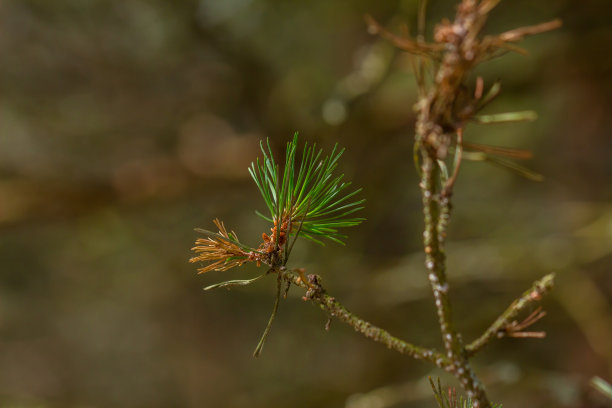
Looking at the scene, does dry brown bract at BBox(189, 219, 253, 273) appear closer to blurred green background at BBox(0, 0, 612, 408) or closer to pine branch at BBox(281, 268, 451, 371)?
pine branch at BBox(281, 268, 451, 371)

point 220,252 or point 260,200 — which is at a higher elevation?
point 260,200

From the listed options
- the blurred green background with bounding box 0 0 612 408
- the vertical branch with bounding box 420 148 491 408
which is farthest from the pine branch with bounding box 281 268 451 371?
the blurred green background with bounding box 0 0 612 408

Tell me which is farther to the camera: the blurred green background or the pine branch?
the blurred green background

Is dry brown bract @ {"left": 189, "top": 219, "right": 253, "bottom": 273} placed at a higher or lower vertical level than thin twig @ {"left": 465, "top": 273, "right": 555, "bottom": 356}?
higher

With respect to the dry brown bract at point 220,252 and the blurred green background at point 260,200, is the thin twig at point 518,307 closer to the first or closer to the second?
the dry brown bract at point 220,252

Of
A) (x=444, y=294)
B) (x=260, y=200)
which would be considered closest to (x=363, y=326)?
(x=444, y=294)

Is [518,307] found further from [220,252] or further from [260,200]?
[260,200]

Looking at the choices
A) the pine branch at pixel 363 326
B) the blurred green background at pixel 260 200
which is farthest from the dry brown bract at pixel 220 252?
the blurred green background at pixel 260 200

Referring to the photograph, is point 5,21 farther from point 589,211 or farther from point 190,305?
point 589,211
